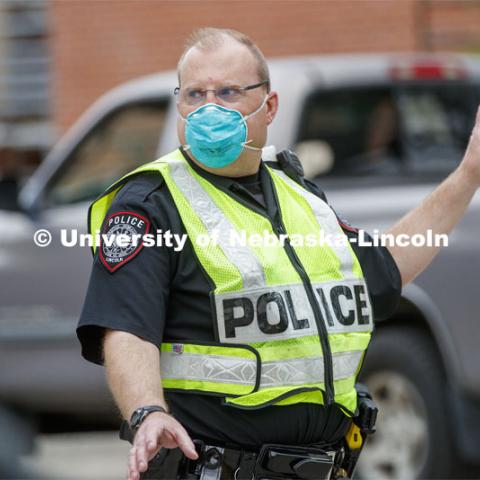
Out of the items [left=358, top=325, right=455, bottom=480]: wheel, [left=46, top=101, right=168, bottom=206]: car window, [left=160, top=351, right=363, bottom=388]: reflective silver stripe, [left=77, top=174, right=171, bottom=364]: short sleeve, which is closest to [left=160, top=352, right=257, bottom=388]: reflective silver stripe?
[left=160, top=351, right=363, bottom=388]: reflective silver stripe

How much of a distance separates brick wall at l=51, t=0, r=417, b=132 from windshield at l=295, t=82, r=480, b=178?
3836mm

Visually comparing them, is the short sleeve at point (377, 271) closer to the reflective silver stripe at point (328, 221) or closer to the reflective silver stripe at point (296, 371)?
the reflective silver stripe at point (328, 221)

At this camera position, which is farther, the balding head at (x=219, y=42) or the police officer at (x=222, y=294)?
the balding head at (x=219, y=42)

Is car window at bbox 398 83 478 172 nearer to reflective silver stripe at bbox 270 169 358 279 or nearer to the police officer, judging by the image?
reflective silver stripe at bbox 270 169 358 279

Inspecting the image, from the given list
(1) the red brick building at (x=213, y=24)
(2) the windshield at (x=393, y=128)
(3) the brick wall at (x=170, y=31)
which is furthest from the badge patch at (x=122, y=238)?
(3) the brick wall at (x=170, y=31)

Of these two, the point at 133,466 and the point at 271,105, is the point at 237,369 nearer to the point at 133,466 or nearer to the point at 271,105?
the point at 133,466

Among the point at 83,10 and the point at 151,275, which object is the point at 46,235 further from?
the point at 83,10

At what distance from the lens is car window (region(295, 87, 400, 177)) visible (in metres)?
6.42

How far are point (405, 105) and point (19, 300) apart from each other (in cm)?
207

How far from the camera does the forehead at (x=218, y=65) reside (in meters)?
3.14

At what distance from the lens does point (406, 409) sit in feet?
19.8

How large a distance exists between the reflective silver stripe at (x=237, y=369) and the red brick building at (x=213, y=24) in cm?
743

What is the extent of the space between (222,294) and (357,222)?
9.75ft

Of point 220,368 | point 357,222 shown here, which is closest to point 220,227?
point 220,368
